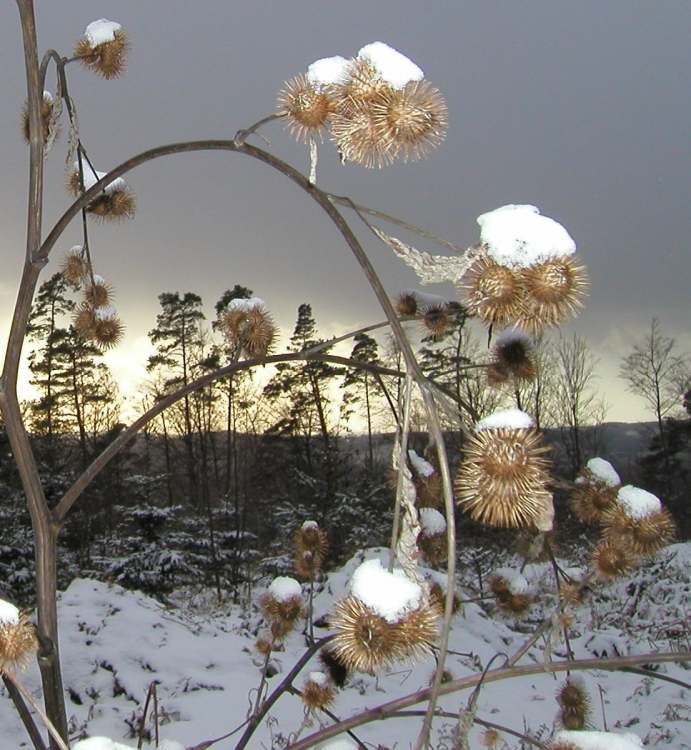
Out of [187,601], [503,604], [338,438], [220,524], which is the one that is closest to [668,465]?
[338,438]

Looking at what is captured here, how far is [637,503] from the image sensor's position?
4.74ft

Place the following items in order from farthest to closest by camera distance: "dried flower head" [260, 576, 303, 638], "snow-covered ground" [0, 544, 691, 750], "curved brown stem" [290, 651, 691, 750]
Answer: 1. "snow-covered ground" [0, 544, 691, 750]
2. "dried flower head" [260, 576, 303, 638]
3. "curved brown stem" [290, 651, 691, 750]

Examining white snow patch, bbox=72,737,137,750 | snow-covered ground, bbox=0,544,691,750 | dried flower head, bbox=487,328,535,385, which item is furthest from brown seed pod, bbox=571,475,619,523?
snow-covered ground, bbox=0,544,691,750

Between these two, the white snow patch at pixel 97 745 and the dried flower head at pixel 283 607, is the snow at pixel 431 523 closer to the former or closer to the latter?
the dried flower head at pixel 283 607

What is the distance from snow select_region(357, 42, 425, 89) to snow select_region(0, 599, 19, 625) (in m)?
0.75

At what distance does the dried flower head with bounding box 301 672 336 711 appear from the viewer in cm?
193

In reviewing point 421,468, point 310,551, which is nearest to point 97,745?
point 421,468

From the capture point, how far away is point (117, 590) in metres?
7.82

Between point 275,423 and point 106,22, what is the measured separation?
800 inches

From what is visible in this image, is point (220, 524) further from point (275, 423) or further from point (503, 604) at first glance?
point (503, 604)

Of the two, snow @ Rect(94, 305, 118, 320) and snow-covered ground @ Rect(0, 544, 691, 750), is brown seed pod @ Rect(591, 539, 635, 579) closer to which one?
snow @ Rect(94, 305, 118, 320)

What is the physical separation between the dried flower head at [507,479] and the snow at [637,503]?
66 centimetres

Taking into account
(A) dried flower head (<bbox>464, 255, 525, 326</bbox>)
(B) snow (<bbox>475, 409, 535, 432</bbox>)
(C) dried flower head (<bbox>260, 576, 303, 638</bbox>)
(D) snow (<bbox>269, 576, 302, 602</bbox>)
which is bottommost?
(C) dried flower head (<bbox>260, 576, 303, 638</bbox>)

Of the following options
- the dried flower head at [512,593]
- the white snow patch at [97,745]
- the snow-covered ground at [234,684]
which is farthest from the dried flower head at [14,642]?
the snow-covered ground at [234,684]
